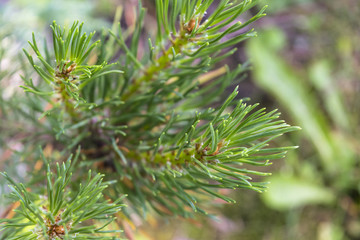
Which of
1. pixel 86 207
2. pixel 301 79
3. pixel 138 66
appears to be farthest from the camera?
pixel 301 79

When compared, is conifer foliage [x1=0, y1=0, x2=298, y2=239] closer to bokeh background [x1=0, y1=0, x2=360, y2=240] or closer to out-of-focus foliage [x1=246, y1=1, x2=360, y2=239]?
bokeh background [x1=0, y1=0, x2=360, y2=240]

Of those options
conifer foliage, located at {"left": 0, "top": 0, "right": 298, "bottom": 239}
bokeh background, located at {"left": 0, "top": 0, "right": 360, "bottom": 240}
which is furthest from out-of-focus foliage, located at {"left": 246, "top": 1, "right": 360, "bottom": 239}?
conifer foliage, located at {"left": 0, "top": 0, "right": 298, "bottom": 239}

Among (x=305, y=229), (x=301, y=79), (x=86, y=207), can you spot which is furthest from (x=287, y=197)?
(x=86, y=207)

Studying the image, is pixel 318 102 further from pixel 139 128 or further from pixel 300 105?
pixel 139 128

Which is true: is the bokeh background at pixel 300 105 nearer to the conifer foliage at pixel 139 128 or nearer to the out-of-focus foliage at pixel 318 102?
the out-of-focus foliage at pixel 318 102

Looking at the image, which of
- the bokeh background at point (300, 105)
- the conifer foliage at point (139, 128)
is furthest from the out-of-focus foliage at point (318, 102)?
the conifer foliage at point (139, 128)

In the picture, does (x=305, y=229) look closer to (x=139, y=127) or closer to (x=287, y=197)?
(x=287, y=197)
